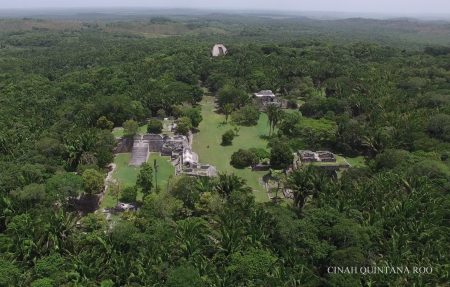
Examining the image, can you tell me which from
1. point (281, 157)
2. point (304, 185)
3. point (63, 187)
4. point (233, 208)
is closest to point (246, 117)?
point (281, 157)

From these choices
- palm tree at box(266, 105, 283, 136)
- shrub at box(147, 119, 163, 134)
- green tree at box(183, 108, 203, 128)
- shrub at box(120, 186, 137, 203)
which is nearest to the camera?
shrub at box(120, 186, 137, 203)

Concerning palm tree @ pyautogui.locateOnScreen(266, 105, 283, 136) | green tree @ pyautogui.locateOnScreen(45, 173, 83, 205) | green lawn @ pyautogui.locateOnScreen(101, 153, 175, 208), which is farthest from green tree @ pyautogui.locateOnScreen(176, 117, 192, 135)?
green tree @ pyautogui.locateOnScreen(45, 173, 83, 205)

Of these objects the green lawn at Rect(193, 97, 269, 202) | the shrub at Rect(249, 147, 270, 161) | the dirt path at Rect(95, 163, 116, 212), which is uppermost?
the shrub at Rect(249, 147, 270, 161)

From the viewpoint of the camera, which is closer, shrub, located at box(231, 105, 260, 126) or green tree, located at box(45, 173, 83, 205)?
green tree, located at box(45, 173, 83, 205)

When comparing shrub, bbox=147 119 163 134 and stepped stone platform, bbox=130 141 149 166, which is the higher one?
shrub, bbox=147 119 163 134

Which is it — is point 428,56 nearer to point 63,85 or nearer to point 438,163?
point 438,163

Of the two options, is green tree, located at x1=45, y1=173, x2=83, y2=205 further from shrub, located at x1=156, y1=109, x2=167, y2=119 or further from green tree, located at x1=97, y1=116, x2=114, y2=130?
shrub, located at x1=156, y1=109, x2=167, y2=119
